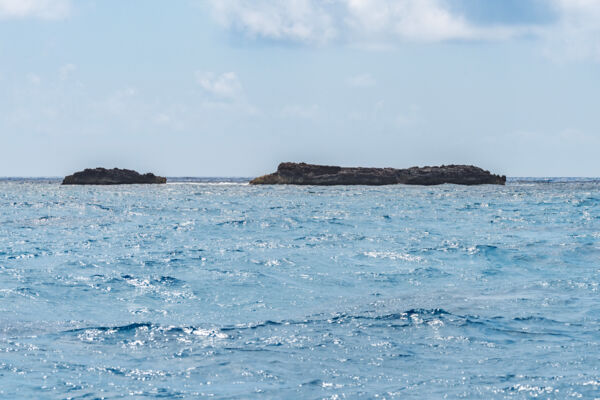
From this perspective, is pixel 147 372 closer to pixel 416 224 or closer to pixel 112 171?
pixel 416 224

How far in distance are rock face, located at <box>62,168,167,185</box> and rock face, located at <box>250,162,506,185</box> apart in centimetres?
2772

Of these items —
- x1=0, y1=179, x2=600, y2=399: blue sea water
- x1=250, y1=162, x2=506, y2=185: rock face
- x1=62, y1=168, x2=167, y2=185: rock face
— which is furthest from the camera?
x1=62, y1=168, x2=167, y2=185: rock face

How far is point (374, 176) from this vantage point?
143 metres

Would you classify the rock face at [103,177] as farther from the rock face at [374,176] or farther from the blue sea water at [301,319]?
the blue sea water at [301,319]

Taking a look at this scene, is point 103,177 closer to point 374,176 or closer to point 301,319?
point 374,176

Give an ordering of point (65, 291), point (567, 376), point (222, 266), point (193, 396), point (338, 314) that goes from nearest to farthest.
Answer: point (193, 396) → point (567, 376) → point (338, 314) → point (65, 291) → point (222, 266)

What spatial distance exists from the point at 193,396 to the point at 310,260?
479 inches

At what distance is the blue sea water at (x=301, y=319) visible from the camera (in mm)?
8109

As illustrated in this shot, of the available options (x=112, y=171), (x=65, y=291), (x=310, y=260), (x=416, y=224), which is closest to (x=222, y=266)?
(x=310, y=260)

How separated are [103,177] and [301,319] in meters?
148

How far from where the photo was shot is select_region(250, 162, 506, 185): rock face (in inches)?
5571

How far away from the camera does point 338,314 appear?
1209cm

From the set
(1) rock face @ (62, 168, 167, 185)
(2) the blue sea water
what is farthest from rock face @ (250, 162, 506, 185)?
(2) the blue sea water

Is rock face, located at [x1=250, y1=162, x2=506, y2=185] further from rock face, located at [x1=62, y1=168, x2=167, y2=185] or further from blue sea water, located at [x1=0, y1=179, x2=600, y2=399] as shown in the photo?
blue sea water, located at [x1=0, y1=179, x2=600, y2=399]
